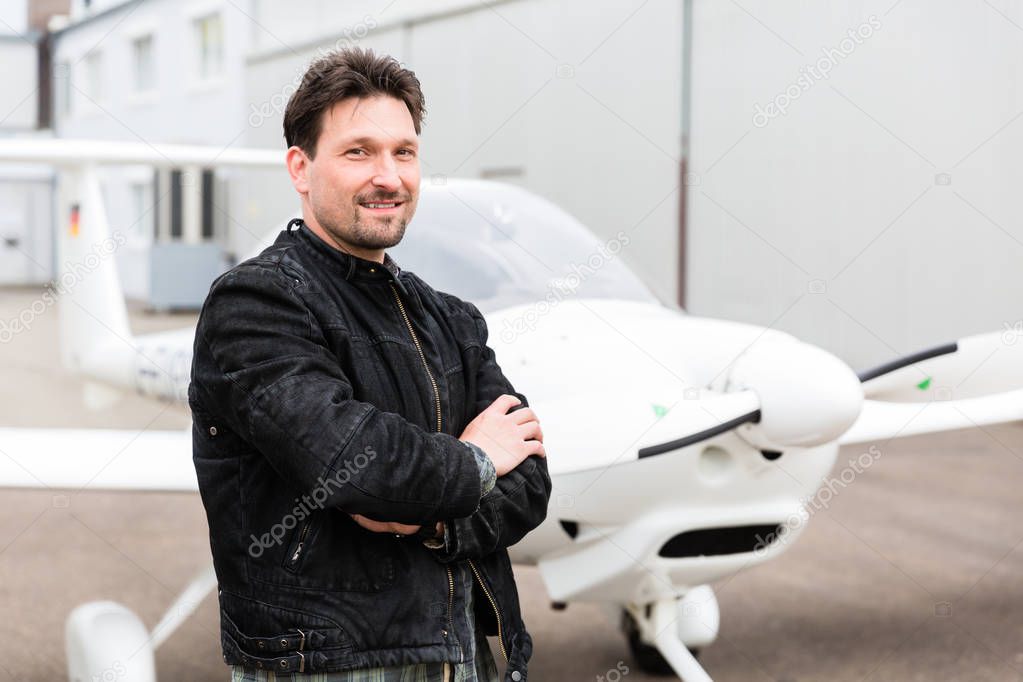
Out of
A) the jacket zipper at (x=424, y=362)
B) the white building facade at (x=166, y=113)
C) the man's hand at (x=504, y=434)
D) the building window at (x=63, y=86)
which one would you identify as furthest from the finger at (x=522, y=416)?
the building window at (x=63, y=86)

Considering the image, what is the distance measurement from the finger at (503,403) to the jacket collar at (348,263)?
0.21 metres

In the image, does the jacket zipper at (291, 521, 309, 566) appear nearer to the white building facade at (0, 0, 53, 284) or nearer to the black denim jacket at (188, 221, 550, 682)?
the black denim jacket at (188, 221, 550, 682)

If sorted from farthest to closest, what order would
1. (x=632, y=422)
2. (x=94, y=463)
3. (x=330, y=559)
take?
(x=94, y=463) → (x=632, y=422) → (x=330, y=559)

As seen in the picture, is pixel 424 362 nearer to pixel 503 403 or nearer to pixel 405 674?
pixel 503 403

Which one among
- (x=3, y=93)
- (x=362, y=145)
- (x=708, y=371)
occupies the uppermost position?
(x=362, y=145)

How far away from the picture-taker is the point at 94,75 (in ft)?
80.2

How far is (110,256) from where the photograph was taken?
5582 mm

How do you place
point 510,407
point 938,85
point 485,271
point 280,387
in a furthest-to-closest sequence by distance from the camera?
point 938,85 → point 485,271 → point 510,407 → point 280,387

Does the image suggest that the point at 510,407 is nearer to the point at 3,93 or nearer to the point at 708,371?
the point at 708,371

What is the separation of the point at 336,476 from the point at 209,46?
19749 mm

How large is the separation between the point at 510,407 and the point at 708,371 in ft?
4.17

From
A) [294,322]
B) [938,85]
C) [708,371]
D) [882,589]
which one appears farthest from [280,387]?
[938,85]

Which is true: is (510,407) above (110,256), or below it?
above

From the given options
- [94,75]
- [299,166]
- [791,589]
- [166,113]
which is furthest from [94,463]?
[94,75]
